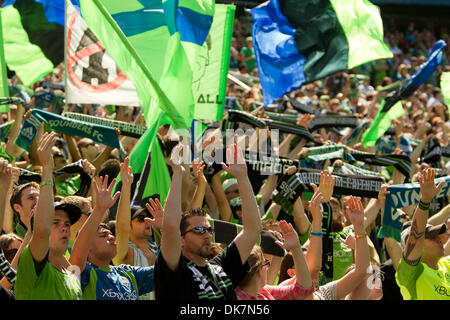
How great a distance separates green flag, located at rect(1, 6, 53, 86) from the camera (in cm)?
950

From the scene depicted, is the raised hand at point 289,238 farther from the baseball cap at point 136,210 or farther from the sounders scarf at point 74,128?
the sounders scarf at point 74,128

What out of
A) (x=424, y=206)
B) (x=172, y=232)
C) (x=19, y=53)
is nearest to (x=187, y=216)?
(x=172, y=232)

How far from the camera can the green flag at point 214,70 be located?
802 cm

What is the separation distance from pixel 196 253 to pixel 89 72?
4.56 metres

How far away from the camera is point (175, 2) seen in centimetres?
631

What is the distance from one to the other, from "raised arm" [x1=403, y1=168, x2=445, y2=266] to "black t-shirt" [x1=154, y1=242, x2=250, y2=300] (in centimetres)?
150

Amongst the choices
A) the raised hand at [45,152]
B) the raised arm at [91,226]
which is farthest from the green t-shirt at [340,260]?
the raised hand at [45,152]

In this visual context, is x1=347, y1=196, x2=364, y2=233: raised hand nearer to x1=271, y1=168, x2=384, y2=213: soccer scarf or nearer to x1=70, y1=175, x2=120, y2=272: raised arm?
x1=70, y1=175, x2=120, y2=272: raised arm

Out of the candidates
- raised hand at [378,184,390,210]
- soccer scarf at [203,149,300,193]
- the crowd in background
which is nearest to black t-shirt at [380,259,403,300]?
the crowd in background

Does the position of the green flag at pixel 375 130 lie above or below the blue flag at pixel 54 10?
below

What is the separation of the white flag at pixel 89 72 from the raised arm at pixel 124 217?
3.02 metres

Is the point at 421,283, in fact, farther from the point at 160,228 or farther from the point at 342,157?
the point at 342,157
